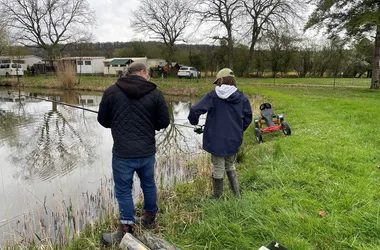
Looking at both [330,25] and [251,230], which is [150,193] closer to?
[251,230]

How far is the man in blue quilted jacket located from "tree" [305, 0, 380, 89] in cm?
1437

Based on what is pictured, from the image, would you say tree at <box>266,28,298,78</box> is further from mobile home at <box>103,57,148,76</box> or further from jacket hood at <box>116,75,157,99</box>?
jacket hood at <box>116,75,157,99</box>

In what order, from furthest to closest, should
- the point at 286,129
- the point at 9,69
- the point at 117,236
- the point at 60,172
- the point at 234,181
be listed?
the point at 9,69
the point at 286,129
the point at 60,172
the point at 234,181
the point at 117,236

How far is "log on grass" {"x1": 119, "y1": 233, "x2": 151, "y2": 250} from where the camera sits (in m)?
2.68

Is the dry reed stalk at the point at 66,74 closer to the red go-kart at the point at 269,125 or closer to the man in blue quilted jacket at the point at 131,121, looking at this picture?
the red go-kart at the point at 269,125

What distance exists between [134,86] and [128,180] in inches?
37.7

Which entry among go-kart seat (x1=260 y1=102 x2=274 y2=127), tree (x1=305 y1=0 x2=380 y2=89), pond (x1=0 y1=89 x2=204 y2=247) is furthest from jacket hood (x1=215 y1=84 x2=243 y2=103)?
tree (x1=305 y1=0 x2=380 y2=89)

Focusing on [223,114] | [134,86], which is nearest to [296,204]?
[223,114]

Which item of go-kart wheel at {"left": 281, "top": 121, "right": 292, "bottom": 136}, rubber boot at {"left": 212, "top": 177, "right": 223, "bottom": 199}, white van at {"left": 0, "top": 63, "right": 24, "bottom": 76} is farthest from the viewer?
white van at {"left": 0, "top": 63, "right": 24, "bottom": 76}

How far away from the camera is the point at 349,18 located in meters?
15.5

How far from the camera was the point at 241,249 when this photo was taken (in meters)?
2.56

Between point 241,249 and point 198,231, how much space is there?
1.74ft

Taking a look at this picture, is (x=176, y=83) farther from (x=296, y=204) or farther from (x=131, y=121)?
(x=131, y=121)

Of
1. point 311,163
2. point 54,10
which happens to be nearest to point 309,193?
point 311,163
